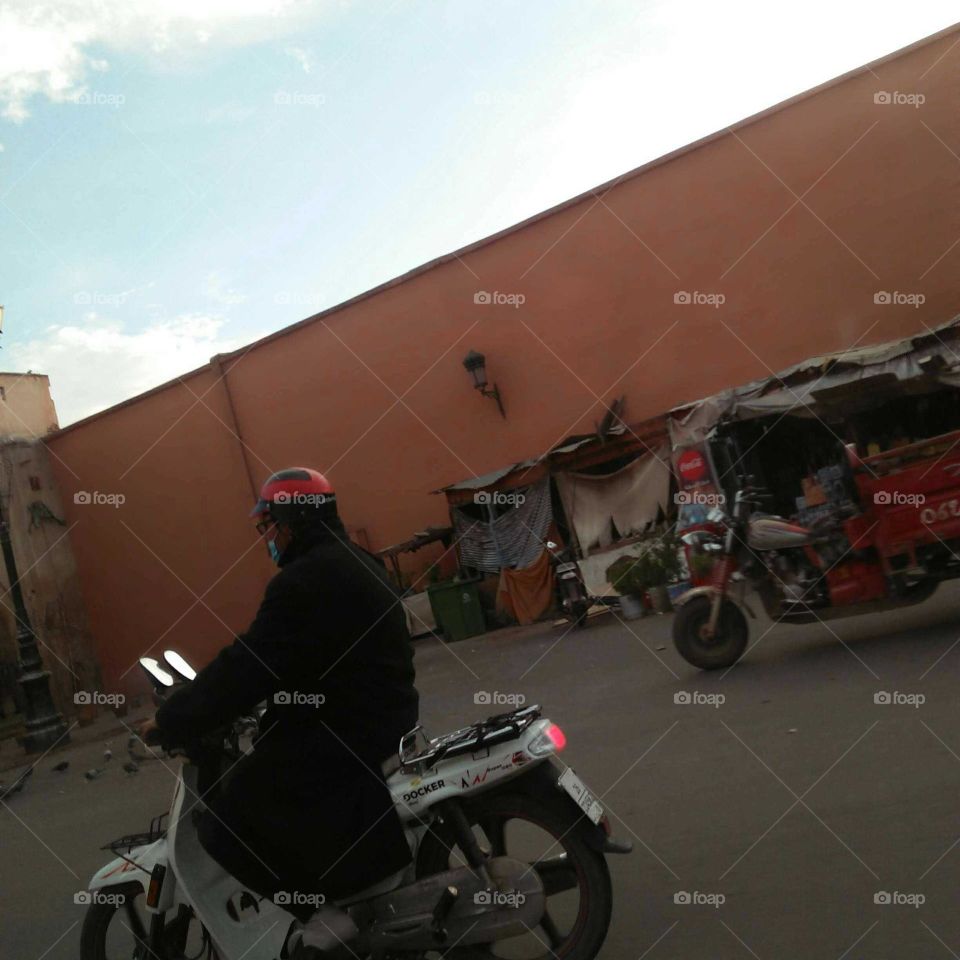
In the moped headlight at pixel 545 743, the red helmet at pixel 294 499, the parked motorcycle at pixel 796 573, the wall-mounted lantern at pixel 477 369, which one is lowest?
the parked motorcycle at pixel 796 573

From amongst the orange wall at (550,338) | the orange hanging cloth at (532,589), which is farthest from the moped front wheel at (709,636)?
the orange wall at (550,338)

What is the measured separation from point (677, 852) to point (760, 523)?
394cm

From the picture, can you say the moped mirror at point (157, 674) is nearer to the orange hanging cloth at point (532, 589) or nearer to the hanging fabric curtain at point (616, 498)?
the hanging fabric curtain at point (616, 498)

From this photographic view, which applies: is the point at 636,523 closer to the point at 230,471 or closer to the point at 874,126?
the point at 874,126

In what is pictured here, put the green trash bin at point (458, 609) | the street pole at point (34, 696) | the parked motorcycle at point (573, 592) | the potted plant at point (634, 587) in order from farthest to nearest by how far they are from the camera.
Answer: the green trash bin at point (458, 609) < the parked motorcycle at point (573, 592) < the street pole at point (34, 696) < the potted plant at point (634, 587)

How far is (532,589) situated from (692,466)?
3050 mm

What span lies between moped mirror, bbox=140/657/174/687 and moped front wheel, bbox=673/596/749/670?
515 centimetres

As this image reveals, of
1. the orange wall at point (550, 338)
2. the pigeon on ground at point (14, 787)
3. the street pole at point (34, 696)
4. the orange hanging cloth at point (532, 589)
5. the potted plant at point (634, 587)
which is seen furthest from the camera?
the orange hanging cloth at point (532, 589)

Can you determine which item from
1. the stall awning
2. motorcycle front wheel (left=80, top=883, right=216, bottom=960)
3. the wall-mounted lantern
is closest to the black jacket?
motorcycle front wheel (left=80, top=883, right=216, bottom=960)

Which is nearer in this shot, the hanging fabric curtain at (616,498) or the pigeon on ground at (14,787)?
the pigeon on ground at (14,787)

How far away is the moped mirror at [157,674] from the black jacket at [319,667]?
32 cm

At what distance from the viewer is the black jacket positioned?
328cm

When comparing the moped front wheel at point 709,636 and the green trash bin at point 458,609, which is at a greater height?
the moped front wheel at point 709,636

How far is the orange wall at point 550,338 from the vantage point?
15047 millimetres
